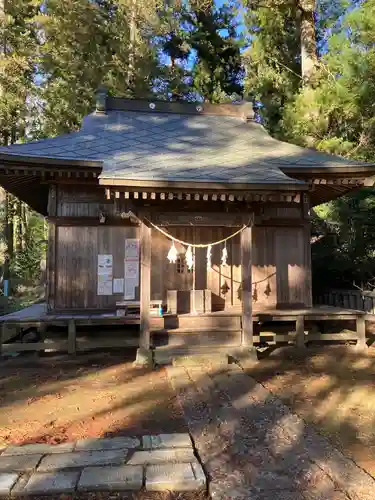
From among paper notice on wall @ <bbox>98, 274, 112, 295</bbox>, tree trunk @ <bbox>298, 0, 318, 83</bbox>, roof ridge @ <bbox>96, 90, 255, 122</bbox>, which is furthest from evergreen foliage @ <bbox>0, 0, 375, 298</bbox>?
paper notice on wall @ <bbox>98, 274, 112, 295</bbox>

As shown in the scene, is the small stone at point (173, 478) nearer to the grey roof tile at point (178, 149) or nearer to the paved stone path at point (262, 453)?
the paved stone path at point (262, 453)

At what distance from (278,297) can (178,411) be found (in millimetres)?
4964

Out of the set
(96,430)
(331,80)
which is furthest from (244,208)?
(331,80)

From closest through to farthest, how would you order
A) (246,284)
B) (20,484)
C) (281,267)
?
(20,484) → (246,284) → (281,267)

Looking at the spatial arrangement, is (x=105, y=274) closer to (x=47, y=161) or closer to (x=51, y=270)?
(x=51, y=270)

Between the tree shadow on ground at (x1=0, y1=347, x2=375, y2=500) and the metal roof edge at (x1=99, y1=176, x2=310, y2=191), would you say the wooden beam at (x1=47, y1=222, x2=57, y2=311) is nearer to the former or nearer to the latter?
the tree shadow on ground at (x1=0, y1=347, x2=375, y2=500)

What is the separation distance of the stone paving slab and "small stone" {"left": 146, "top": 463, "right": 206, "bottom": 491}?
505 mm

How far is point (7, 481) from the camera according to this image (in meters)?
3.23

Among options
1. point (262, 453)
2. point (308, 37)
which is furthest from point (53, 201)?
point (308, 37)

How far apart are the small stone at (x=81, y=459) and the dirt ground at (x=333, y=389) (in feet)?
7.02

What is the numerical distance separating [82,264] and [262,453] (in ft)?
20.2

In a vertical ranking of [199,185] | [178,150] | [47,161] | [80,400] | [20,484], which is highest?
[178,150]

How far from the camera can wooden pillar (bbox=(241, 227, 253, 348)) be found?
763cm

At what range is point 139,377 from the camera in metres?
6.89
